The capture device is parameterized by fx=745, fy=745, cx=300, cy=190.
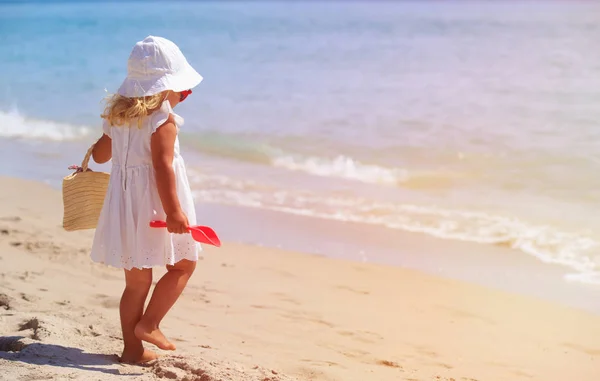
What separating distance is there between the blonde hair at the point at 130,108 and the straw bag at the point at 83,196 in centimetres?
32

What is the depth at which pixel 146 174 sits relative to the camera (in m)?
3.13

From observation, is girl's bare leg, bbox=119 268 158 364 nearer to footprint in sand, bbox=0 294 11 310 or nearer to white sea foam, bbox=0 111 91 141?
footprint in sand, bbox=0 294 11 310

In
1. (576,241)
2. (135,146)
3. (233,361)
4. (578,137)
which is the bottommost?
(233,361)

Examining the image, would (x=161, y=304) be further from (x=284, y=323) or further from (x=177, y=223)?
(x=284, y=323)

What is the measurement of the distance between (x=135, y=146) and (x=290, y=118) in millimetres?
9195

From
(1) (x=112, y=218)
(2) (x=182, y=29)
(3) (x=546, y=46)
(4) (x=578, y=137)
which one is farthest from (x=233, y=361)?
(2) (x=182, y=29)

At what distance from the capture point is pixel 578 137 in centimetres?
1032

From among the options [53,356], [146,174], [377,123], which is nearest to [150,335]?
[53,356]

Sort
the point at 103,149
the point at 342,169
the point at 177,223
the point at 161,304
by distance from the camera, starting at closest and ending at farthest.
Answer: the point at 177,223, the point at 161,304, the point at 103,149, the point at 342,169

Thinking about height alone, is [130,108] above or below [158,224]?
above

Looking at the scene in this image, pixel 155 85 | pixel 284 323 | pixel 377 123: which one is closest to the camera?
pixel 155 85

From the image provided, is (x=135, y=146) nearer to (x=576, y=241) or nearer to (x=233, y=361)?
(x=233, y=361)

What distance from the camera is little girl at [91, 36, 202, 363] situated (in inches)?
122

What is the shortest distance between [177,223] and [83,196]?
0.64m
